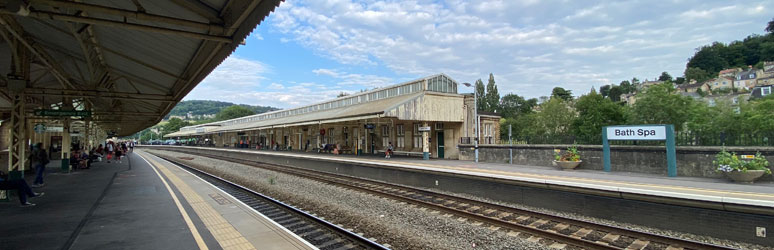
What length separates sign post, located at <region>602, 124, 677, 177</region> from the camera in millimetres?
11672

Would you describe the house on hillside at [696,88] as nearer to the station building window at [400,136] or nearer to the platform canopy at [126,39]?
the station building window at [400,136]

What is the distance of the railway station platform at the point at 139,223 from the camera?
581cm

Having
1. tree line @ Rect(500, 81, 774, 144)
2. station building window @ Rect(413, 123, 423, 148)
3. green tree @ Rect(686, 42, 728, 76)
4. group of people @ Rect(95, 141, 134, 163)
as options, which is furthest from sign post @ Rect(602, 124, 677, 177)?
green tree @ Rect(686, 42, 728, 76)

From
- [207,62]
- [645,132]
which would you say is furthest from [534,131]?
[207,62]

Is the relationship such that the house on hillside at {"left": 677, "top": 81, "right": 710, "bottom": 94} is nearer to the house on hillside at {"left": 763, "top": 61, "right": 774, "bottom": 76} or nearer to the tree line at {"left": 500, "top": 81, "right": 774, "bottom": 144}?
the house on hillside at {"left": 763, "top": 61, "right": 774, "bottom": 76}

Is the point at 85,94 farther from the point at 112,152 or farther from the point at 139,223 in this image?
the point at 112,152

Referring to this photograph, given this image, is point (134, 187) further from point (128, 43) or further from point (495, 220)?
point (495, 220)

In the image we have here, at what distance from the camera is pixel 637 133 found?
12867 millimetres

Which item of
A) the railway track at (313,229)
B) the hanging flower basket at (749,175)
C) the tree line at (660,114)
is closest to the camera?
the railway track at (313,229)

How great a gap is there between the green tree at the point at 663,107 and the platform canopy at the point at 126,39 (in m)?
60.2

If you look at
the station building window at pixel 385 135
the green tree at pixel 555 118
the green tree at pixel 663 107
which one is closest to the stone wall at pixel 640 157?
the station building window at pixel 385 135

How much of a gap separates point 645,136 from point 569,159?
9.36ft

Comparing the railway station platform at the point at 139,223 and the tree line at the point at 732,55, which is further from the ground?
the tree line at the point at 732,55

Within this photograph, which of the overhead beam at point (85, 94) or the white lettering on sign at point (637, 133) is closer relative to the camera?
the overhead beam at point (85, 94)
